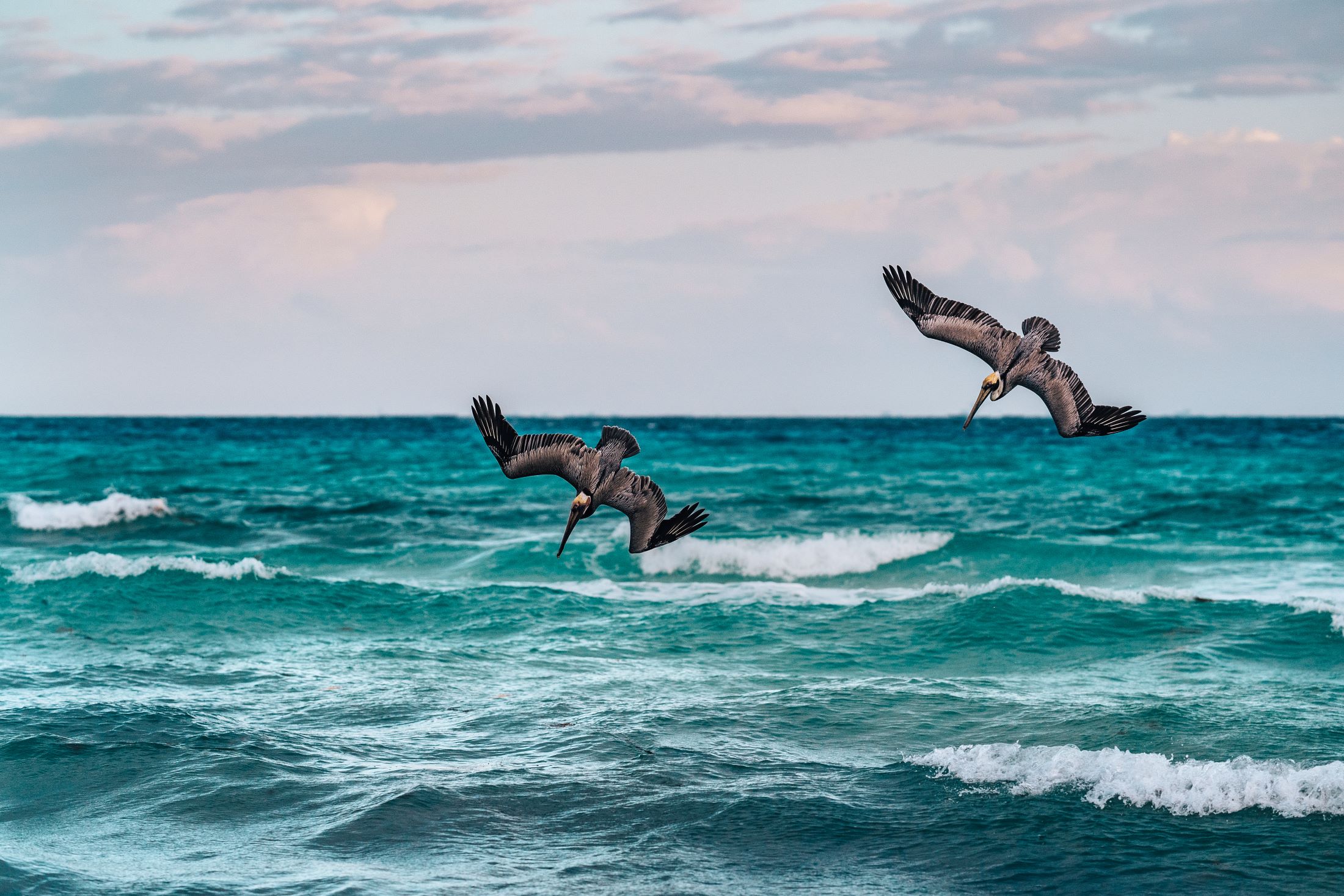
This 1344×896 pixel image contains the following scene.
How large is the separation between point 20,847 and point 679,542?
575 inches

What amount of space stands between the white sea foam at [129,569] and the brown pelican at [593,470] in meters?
11.5

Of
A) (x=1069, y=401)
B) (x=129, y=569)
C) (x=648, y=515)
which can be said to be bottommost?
(x=129, y=569)

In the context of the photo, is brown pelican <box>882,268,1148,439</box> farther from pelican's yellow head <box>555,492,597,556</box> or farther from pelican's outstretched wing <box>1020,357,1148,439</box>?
pelican's yellow head <box>555,492,597,556</box>

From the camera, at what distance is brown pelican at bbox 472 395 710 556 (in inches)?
301

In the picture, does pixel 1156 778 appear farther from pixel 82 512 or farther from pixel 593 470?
pixel 82 512

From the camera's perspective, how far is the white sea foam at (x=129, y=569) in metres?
18.6

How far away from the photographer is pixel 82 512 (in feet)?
92.0

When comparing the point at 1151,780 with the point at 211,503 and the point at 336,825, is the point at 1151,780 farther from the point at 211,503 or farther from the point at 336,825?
the point at 211,503

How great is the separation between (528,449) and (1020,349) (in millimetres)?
3116

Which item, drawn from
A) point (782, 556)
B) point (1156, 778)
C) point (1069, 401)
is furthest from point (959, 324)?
point (782, 556)

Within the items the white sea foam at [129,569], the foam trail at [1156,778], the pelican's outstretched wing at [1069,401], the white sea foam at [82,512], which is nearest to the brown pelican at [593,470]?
the pelican's outstretched wing at [1069,401]

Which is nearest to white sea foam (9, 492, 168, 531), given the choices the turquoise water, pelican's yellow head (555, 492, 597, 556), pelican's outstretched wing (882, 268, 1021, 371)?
the turquoise water

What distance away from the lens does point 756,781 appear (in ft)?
30.5

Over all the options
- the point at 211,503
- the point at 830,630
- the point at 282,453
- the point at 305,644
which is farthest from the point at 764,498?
the point at 282,453
